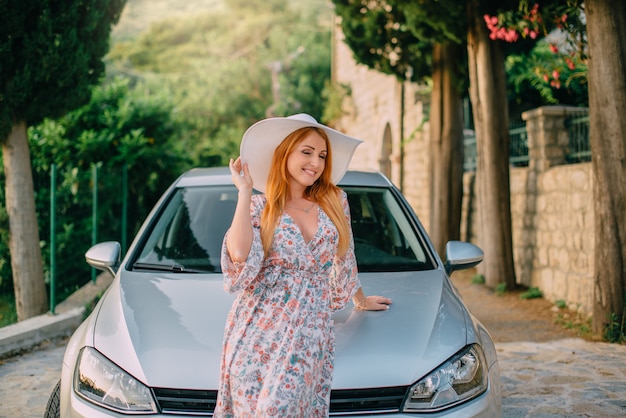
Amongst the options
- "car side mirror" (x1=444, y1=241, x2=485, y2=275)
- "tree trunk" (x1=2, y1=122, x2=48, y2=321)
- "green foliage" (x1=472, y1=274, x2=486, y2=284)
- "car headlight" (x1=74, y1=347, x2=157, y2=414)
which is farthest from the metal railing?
"car headlight" (x1=74, y1=347, x2=157, y2=414)

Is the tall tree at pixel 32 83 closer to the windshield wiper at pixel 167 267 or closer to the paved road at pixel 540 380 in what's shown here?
the paved road at pixel 540 380

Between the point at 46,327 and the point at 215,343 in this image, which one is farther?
the point at 46,327

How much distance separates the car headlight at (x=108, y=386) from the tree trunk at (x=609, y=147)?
5.03 metres

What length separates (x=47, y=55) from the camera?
679 cm

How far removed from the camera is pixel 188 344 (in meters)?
2.87

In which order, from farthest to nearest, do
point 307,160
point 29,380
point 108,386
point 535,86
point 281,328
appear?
1. point 535,86
2. point 29,380
3. point 108,386
4. point 307,160
5. point 281,328

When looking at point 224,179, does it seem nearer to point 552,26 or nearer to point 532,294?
point 532,294

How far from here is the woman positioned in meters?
2.42

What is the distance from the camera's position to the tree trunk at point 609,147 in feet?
21.2

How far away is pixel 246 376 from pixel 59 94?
5.53 metres

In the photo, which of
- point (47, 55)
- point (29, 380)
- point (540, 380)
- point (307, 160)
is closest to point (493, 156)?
point (540, 380)

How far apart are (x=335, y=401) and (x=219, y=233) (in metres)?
1.71

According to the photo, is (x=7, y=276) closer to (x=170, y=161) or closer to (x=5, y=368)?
(x=170, y=161)

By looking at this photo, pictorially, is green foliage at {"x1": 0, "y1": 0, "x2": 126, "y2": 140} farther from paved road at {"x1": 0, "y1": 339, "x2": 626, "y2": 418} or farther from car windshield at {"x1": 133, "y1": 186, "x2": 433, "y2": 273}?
car windshield at {"x1": 133, "y1": 186, "x2": 433, "y2": 273}
